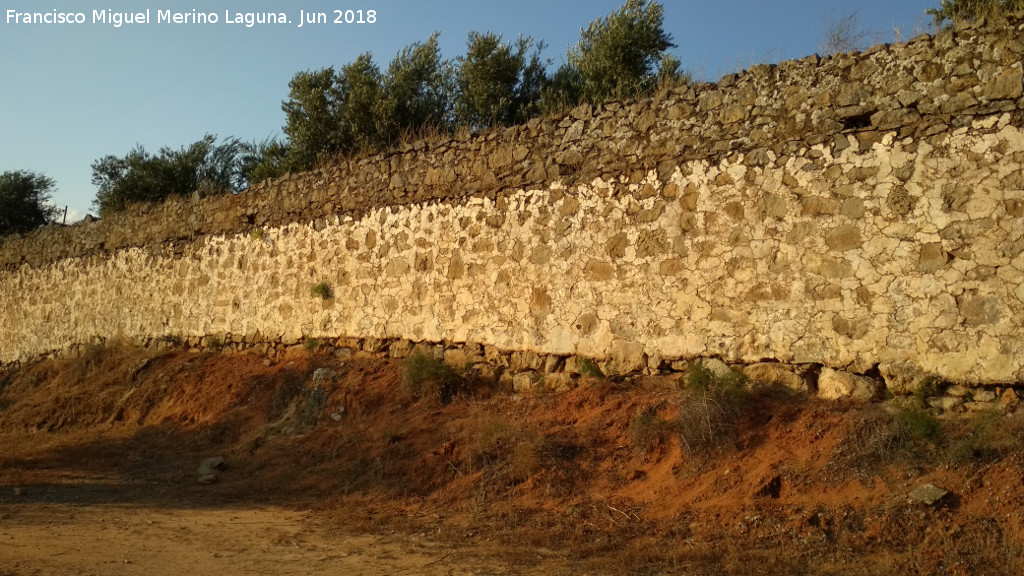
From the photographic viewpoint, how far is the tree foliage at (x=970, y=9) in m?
6.87

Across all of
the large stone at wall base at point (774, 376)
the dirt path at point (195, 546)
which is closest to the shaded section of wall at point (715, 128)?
the large stone at wall base at point (774, 376)

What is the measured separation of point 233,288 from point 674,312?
24.8 feet

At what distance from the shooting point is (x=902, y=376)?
6695mm

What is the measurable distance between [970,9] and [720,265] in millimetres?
5132

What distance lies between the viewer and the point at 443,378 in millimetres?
9375

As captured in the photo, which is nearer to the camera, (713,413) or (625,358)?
(713,413)

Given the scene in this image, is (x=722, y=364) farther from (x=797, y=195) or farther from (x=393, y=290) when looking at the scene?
(x=393, y=290)

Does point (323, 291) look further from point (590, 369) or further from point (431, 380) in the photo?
point (590, 369)

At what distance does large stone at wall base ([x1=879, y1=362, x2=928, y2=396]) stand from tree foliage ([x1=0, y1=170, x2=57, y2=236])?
75.1 feet

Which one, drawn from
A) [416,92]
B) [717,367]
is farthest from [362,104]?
[717,367]

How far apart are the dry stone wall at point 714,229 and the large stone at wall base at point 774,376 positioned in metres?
0.12

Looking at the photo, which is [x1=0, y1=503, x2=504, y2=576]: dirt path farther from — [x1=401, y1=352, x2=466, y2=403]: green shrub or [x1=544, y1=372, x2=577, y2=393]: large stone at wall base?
[x1=544, y1=372, x2=577, y2=393]: large stone at wall base

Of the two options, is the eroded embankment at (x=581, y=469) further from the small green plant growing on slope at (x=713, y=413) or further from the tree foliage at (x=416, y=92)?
the tree foliage at (x=416, y=92)

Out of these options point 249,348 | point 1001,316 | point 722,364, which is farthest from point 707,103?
point 249,348
